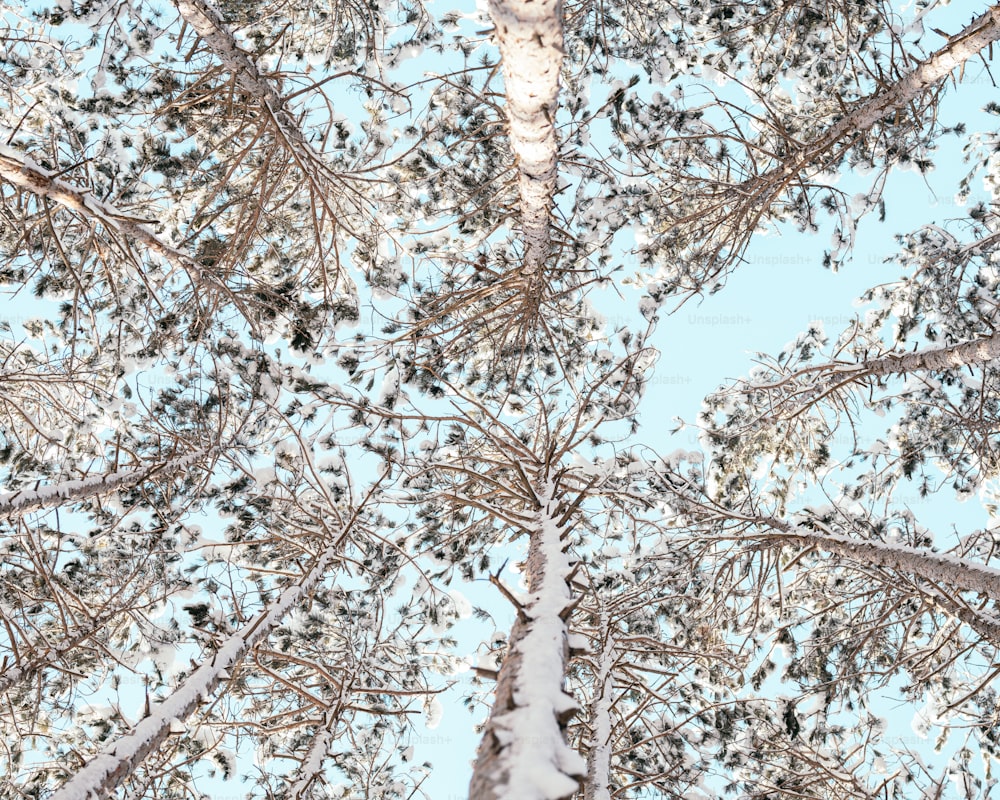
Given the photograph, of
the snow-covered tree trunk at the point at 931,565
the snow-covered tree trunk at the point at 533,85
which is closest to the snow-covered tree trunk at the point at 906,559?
the snow-covered tree trunk at the point at 931,565

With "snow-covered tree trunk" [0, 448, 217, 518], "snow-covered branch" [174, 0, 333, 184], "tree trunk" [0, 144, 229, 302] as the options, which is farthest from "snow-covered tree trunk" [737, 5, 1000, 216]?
"snow-covered tree trunk" [0, 448, 217, 518]

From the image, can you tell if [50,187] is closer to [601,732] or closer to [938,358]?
[601,732]

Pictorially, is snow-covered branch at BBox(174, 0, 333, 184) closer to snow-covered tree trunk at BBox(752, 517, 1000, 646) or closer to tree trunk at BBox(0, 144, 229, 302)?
tree trunk at BBox(0, 144, 229, 302)

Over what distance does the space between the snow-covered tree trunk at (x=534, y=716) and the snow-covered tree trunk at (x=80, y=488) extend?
363cm

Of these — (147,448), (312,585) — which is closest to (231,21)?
(147,448)

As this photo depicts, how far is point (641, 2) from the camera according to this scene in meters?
5.79

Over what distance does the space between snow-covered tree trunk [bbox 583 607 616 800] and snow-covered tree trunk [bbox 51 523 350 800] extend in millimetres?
2249

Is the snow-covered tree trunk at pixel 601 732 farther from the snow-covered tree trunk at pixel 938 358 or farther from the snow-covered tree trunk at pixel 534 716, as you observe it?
the snow-covered tree trunk at pixel 938 358

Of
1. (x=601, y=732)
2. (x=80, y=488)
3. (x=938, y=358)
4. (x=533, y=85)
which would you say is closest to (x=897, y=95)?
(x=938, y=358)

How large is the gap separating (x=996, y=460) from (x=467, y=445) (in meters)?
4.86

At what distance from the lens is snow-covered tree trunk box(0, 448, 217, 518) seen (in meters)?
4.11

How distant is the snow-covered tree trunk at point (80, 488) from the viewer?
4.11 meters

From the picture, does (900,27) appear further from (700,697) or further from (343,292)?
(700,697)

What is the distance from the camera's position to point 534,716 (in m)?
1.75
